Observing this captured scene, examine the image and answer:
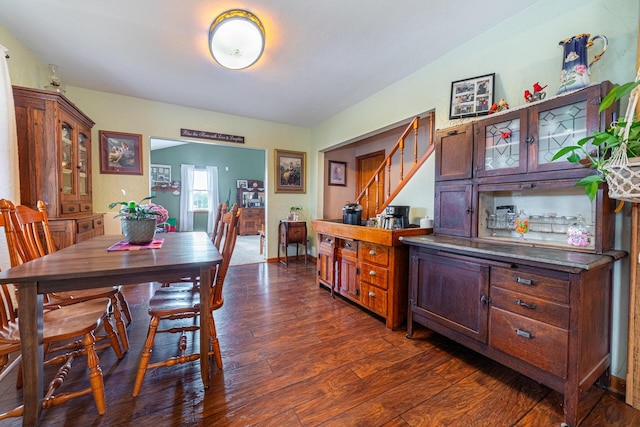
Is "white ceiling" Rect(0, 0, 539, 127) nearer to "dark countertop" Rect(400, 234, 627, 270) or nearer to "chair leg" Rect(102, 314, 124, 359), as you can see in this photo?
"dark countertop" Rect(400, 234, 627, 270)

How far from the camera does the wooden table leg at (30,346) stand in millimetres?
1111

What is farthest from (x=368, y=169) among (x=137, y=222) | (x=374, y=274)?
(x=137, y=222)

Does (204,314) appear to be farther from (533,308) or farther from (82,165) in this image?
(82,165)

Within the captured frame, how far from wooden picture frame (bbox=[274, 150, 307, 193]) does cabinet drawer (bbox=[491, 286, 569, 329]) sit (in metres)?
3.90

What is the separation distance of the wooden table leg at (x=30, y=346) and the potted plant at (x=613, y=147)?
2.75 metres

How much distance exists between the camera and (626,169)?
1186mm

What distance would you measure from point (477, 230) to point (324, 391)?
5.43ft

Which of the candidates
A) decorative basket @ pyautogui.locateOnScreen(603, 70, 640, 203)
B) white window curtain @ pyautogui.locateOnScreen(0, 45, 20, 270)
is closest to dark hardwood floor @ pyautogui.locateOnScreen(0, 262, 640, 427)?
decorative basket @ pyautogui.locateOnScreen(603, 70, 640, 203)

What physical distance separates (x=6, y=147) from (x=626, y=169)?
410 centimetres

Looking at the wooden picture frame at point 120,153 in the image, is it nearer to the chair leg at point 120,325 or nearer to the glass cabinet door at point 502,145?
the chair leg at point 120,325

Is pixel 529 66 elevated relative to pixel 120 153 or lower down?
elevated

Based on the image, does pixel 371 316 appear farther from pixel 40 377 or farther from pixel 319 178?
pixel 319 178

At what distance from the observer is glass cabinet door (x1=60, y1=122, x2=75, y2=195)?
257 centimetres

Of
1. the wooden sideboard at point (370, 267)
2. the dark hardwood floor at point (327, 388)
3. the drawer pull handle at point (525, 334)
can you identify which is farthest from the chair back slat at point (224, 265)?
the drawer pull handle at point (525, 334)
